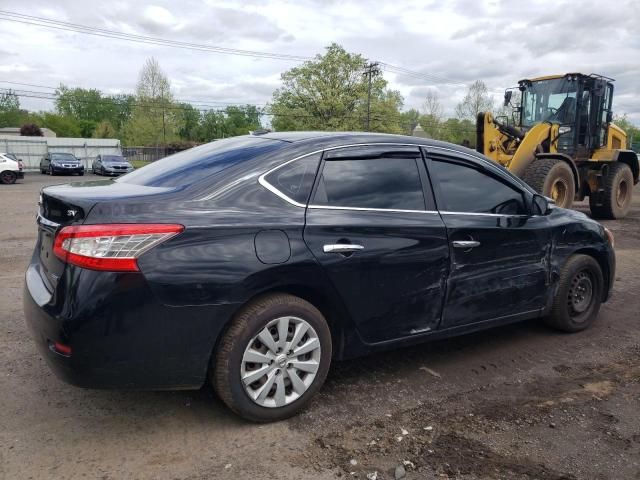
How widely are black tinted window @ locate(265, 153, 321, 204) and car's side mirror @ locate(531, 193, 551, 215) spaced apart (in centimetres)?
199

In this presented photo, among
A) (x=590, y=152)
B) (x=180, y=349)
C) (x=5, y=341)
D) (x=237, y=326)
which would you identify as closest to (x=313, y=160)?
(x=237, y=326)

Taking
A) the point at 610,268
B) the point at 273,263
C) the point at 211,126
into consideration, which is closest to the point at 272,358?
the point at 273,263

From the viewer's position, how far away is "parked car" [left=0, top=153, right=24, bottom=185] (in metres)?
25.1

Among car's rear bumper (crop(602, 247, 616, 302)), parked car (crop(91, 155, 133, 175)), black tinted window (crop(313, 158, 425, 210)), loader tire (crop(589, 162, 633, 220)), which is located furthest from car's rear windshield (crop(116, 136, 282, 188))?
parked car (crop(91, 155, 133, 175))

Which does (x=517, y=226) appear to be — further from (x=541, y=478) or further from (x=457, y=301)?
(x=541, y=478)

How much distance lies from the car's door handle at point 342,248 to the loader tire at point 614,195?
11.5 meters

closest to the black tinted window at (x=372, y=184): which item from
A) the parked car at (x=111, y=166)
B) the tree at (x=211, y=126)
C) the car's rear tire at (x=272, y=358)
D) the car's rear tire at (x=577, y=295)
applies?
the car's rear tire at (x=272, y=358)

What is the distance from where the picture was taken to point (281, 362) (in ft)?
10.4

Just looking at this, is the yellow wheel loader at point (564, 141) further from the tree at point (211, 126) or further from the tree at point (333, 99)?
the tree at point (211, 126)

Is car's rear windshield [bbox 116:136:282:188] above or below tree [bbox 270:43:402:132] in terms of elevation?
below

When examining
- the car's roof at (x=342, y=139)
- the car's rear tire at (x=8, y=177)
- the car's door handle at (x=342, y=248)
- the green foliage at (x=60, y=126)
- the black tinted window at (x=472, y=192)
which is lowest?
the car's rear tire at (x=8, y=177)

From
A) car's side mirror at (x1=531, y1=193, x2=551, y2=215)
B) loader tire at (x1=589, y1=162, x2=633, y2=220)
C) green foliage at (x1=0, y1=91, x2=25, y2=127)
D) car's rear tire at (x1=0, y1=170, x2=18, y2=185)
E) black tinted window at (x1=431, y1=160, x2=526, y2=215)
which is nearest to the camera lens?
black tinted window at (x1=431, y1=160, x2=526, y2=215)

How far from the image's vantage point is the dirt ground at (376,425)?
9.23 feet

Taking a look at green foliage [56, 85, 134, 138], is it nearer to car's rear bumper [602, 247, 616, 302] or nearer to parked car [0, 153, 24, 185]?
parked car [0, 153, 24, 185]
